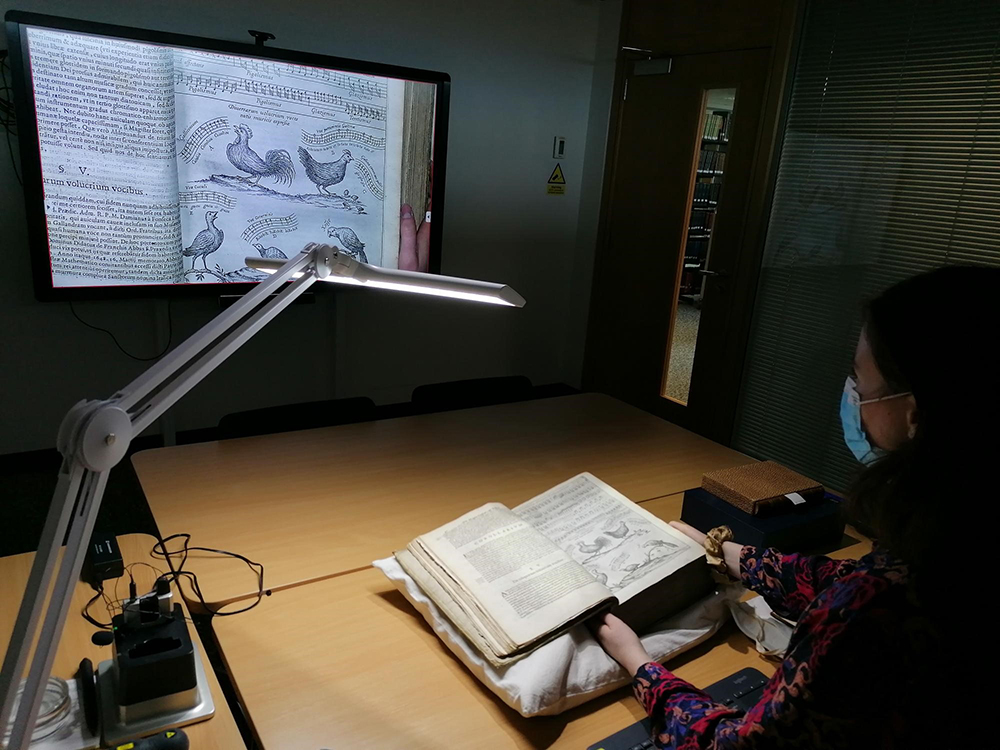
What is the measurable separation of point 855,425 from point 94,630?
1286mm

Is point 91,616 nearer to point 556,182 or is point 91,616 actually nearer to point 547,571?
point 547,571

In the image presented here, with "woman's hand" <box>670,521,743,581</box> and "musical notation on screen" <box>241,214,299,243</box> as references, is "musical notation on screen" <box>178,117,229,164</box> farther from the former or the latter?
"woman's hand" <box>670,521,743,581</box>

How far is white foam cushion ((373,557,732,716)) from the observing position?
3.30ft

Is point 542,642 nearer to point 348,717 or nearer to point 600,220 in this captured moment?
point 348,717

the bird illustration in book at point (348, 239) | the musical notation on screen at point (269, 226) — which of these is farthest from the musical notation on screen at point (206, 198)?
the bird illustration in book at point (348, 239)

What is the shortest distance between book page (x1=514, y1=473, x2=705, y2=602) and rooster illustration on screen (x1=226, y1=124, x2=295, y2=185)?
2245mm

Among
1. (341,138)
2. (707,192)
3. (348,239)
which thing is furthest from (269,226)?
(707,192)

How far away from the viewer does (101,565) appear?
1.26m

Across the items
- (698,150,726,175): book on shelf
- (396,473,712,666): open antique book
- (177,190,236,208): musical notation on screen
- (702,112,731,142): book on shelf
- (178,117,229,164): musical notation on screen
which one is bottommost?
(396,473,712,666): open antique book

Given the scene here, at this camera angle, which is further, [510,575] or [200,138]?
[200,138]

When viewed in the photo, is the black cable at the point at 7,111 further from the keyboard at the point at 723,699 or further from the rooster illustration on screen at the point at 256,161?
the keyboard at the point at 723,699

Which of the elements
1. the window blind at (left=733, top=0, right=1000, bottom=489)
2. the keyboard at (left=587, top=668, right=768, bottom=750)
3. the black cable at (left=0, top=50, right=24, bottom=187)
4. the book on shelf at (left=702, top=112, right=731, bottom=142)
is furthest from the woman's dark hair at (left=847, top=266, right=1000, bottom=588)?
the black cable at (left=0, top=50, right=24, bottom=187)

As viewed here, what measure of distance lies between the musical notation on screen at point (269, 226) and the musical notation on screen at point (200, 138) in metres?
0.35

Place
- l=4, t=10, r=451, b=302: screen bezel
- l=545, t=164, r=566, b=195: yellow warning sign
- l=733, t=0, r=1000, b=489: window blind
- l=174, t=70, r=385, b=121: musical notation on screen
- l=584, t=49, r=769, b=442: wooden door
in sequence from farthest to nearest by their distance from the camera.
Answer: l=545, t=164, r=566, b=195: yellow warning sign < l=584, t=49, r=769, b=442: wooden door < l=174, t=70, r=385, b=121: musical notation on screen < l=733, t=0, r=1000, b=489: window blind < l=4, t=10, r=451, b=302: screen bezel
